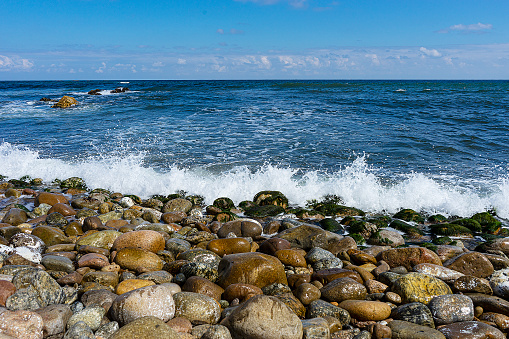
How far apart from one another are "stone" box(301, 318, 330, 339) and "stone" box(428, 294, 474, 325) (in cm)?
122

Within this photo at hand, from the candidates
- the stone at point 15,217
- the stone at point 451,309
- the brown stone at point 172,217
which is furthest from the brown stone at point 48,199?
the stone at point 451,309

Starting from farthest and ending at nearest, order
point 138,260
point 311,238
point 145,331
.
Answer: point 311,238 → point 138,260 → point 145,331

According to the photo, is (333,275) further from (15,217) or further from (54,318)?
(15,217)

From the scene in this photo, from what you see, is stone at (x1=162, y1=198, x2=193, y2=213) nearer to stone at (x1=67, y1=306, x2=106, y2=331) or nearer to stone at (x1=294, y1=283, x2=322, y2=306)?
stone at (x1=294, y1=283, x2=322, y2=306)

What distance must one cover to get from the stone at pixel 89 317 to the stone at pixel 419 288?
310 cm

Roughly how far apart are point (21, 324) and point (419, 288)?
385 cm

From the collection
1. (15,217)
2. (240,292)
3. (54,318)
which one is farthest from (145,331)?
(15,217)

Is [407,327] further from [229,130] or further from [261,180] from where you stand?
[229,130]

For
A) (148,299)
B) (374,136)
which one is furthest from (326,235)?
(374,136)

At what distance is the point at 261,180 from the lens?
889 centimetres

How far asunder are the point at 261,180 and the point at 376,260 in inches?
168

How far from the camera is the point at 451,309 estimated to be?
3.59 m

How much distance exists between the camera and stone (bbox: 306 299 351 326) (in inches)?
140

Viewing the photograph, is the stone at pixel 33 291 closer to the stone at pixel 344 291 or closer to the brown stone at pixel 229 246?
the brown stone at pixel 229 246
